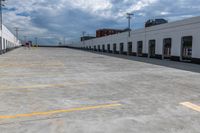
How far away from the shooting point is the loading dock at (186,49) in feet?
87.0

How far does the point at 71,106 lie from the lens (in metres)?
6.39

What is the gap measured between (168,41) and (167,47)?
923 millimetres

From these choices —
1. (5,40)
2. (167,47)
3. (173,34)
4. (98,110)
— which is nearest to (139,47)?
(167,47)

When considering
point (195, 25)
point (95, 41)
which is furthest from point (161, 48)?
point (95, 41)

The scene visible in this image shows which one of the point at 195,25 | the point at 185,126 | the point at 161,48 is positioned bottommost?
the point at 185,126

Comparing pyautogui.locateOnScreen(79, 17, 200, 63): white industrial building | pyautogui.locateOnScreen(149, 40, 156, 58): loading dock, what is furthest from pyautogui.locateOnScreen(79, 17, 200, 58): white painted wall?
pyautogui.locateOnScreen(149, 40, 156, 58): loading dock

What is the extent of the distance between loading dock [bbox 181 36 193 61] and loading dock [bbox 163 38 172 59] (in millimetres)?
3024

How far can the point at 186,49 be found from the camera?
2727 cm

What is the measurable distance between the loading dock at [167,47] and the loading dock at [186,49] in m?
3.02

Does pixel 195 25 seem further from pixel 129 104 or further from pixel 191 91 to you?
pixel 129 104

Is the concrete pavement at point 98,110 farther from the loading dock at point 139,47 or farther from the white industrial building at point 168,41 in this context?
the loading dock at point 139,47

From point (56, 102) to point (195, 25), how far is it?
77.1ft

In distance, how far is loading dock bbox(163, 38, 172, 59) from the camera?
30.9 metres

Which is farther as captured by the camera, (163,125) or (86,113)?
(86,113)
